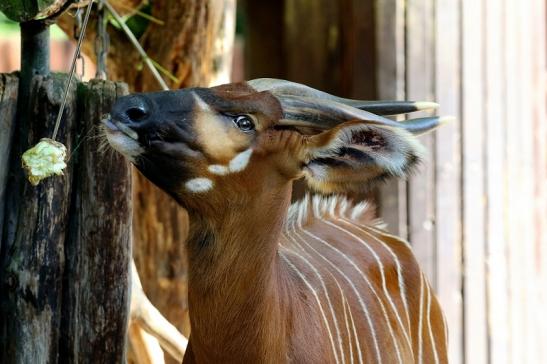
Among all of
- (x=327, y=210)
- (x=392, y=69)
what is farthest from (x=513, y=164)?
(x=327, y=210)

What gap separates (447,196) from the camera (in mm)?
6141

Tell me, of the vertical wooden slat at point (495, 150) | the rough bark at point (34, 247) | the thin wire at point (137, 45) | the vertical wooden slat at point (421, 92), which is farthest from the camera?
the vertical wooden slat at point (495, 150)

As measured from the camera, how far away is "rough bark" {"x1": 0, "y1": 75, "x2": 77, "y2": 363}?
344 cm

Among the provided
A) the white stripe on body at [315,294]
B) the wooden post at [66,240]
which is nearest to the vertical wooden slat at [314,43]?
the white stripe on body at [315,294]

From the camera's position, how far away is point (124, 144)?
3234 mm

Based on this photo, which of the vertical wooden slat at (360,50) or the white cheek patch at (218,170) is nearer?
the white cheek patch at (218,170)

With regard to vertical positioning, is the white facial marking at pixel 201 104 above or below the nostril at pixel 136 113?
above

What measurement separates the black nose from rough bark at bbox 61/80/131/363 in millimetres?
341

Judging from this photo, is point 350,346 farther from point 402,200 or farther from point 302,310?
point 402,200

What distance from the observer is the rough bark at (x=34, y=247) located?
11.3 feet

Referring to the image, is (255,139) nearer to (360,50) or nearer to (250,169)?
(250,169)

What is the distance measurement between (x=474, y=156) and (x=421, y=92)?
518mm

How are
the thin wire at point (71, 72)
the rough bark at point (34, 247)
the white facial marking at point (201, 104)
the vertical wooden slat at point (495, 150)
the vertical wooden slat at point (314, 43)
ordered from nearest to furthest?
1. the thin wire at point (71, 72)
2. the white facial marking at point (201, 104)
3. the rough bark at point (34, 247)
4. the vertical wooden slat at point (495, 150)
5. the vertical wooden slat at point (314, 43)

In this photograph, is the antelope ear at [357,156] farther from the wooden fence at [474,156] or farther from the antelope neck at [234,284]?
the wooden fence at [474,156]
